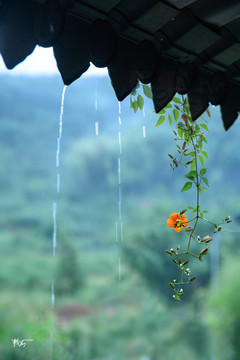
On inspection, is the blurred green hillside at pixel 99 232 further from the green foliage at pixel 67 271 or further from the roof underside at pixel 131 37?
the roof underside at pixel 131 37

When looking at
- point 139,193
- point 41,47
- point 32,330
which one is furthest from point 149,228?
point 41,47

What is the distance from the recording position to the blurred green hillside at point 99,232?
24.2ft

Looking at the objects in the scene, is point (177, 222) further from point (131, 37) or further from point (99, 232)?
point (99, 232)

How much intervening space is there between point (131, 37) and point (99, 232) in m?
7.60

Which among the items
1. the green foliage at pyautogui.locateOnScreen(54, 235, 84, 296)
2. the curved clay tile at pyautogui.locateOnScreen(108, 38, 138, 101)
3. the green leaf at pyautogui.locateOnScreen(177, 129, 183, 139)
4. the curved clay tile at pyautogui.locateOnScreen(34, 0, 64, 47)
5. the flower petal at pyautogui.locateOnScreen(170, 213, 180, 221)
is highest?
the curved clay tile at pyautogui.locateOnScreen(34, 0, 64, 47)

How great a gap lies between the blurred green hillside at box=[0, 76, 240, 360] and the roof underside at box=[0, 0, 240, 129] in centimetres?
658

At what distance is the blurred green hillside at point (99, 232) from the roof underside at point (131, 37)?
658 centimetres

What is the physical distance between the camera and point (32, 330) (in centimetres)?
647

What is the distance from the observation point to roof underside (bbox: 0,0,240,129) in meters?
0.41

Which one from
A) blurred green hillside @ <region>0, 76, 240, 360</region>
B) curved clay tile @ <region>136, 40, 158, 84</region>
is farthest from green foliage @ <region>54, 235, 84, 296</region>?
curved clay tile @ <region>136, 40, 158, 84</region>

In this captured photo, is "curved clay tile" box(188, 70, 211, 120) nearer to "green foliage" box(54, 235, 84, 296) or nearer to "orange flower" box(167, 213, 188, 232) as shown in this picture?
"orange flower" box(167, 213, 188, 232)

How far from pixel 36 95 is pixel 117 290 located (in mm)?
4155

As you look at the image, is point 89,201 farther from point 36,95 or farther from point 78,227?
point 36,95

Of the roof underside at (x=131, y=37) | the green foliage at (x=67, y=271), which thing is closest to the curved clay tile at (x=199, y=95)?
the roof underside at (x=131, y=37)
